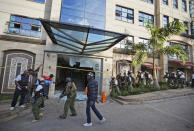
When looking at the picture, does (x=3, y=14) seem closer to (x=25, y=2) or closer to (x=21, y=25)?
(x=21, y=25)

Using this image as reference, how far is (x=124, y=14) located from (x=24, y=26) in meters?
11.3

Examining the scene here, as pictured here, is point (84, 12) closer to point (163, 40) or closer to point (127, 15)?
point (127, 15)

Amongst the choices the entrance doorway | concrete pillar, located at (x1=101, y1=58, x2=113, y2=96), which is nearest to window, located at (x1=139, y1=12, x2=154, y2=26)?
concrete pillar, located at (x1=101, y1=58, x2=113, y2=96)

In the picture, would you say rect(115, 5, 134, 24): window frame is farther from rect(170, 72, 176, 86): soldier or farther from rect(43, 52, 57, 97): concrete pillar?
rect(43, 52, 57, 97): concrete pillar

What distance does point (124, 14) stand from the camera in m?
11.9

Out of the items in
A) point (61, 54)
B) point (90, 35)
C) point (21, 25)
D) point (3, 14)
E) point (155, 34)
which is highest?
point (3, 14)

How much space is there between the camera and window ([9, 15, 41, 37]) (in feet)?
27.8

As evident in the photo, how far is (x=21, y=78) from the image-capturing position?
4.84 metres

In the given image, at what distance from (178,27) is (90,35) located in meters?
7.69

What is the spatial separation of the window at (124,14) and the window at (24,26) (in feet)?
30.3

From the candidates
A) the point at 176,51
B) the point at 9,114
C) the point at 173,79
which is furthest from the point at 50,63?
the point at 173,79

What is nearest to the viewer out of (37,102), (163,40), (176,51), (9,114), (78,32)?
(37,102)

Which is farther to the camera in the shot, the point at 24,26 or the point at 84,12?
the point at 84,12

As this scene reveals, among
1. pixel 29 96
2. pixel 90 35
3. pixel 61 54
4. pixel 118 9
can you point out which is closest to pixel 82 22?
pixel 61 54
